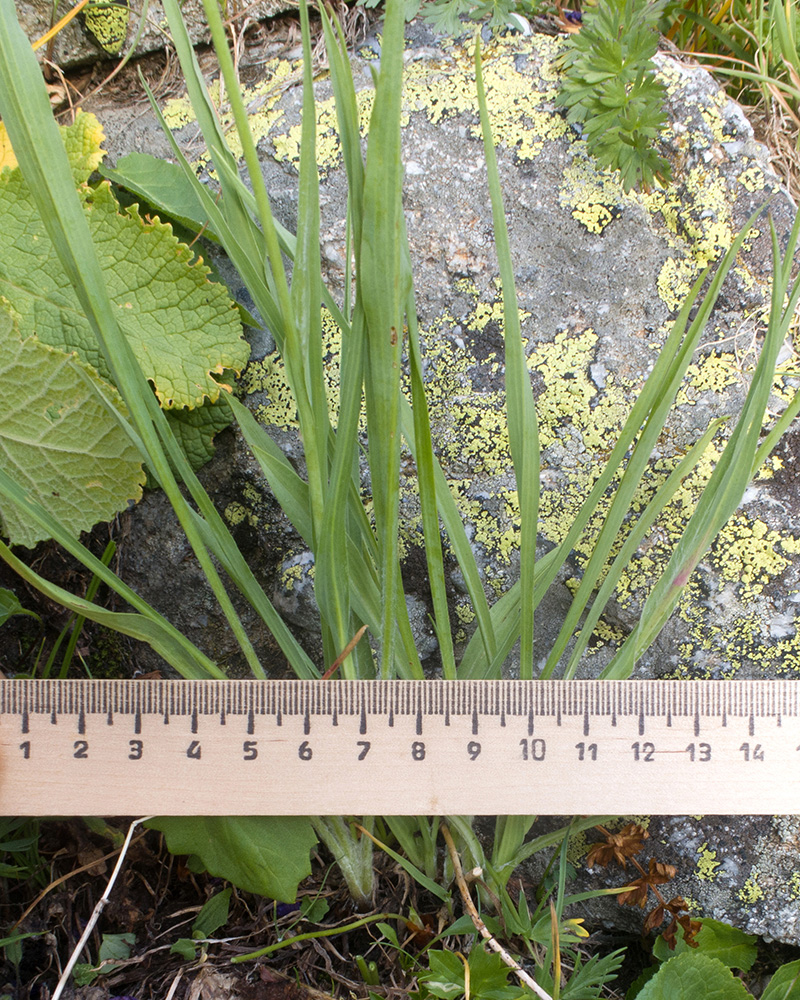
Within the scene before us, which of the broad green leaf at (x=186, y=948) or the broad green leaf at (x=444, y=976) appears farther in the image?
the broad green leaf at (x=186, y=948)

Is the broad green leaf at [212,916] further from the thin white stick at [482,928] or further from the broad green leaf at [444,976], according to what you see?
the broad green leaf at [444,976]

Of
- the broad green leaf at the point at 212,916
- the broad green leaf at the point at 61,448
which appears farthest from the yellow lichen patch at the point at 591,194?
the broad green leaf at the point at 212,916

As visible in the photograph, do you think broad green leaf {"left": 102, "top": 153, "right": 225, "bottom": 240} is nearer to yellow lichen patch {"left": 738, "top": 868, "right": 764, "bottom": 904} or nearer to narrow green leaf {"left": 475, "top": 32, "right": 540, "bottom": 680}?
narrow green leaf {"left": 475, "top": 32, "right": 540, "bottom": 680}

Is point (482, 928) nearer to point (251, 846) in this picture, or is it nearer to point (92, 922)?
point (251, 846)

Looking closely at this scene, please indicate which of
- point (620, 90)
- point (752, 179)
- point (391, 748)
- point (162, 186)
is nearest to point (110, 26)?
point (162, 186)

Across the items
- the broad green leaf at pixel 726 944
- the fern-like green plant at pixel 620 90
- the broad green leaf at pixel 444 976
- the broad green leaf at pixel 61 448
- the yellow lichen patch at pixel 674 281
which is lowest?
the broad green leaf at pixel 726 944

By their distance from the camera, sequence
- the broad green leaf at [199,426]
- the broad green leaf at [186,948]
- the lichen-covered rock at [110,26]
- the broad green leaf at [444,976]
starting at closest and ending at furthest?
the broad green leaf at [444,976]
the broad green leaf at [186,948]
the broad green leaf at [199,426]
the lichen-covered rock at [110,26]

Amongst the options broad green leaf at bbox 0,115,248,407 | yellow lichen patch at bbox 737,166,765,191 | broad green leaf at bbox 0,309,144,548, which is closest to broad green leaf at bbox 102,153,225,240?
broad green leaf at bbox 0,115,248,407

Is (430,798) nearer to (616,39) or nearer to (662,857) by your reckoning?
(662,857)
